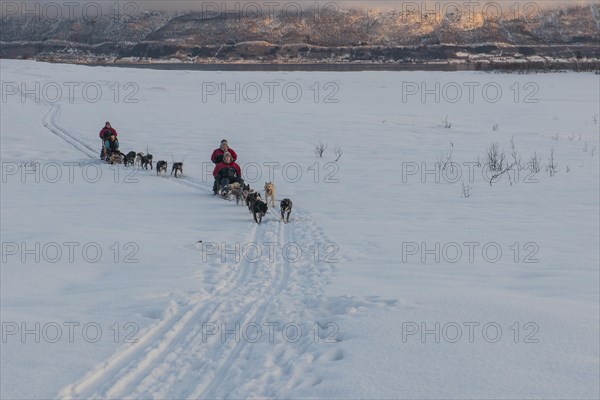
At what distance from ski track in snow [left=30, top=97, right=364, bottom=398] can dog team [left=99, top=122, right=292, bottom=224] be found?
3.03 metres

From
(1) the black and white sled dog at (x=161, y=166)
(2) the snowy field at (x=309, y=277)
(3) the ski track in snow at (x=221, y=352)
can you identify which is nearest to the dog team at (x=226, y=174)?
(1) the black and white sled dog at (x=161, y=166)

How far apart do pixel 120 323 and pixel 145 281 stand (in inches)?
48.9

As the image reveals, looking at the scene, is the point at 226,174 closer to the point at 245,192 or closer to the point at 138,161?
the point at 245,192

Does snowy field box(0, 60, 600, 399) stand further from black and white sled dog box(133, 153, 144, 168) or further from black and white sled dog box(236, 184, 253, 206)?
black and white sled dog box(133, 153, 144, 168)

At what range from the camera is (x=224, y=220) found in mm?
9820

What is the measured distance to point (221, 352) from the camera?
4418mm

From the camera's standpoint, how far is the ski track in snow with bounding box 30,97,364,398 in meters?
3.86

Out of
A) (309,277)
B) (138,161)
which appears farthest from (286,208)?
(138,161)

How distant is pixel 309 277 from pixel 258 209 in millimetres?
3302

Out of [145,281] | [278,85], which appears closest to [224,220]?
[145,281]

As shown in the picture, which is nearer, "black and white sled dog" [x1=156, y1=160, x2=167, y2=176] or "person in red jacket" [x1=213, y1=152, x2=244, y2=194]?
"person in red jacket" [x1=213, y1=152, x2=244, y2=194]

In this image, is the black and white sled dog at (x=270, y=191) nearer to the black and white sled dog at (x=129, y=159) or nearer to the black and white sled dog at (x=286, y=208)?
the black and white sled dog at (x=286, y=208)

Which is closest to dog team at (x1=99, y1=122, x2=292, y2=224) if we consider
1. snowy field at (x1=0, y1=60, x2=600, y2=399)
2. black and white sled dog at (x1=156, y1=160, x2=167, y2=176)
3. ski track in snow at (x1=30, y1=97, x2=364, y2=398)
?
black and white sled dog at (x1=156, y1=160, x2=167, y2=176)

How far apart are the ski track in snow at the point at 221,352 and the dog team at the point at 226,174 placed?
3025mm
